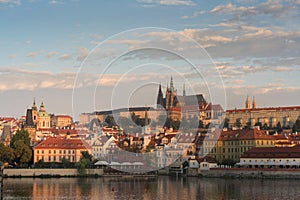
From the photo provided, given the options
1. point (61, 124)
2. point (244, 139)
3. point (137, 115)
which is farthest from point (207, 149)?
point (61, 124)

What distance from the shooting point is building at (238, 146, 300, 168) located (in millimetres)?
52344

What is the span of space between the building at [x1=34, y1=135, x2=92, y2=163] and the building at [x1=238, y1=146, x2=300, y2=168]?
16497 millimetres

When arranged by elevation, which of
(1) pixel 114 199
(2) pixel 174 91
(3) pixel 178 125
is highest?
(2) pixel 174 91

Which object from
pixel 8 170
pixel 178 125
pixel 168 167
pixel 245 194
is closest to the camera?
pixel 245 194

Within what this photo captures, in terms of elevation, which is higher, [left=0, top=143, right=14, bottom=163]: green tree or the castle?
the castle

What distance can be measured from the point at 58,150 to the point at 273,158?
20.8 metres

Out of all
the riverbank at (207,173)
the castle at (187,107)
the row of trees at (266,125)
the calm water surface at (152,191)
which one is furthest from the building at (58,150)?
the row of trees at (266,125)

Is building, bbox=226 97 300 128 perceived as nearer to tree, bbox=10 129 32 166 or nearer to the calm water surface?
tree, bbox=10 129 32 166

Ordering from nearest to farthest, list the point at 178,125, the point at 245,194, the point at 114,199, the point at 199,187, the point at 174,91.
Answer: the point at 114,199, the point at 245,194, the point at 199,187, the point at 178,125, the point at 174,91

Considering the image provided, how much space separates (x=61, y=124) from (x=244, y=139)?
264 ft

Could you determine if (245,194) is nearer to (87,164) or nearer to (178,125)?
(87,164)

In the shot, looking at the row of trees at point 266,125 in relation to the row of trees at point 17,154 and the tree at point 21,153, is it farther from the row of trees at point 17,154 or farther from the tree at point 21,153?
the row of trees at point 17,154

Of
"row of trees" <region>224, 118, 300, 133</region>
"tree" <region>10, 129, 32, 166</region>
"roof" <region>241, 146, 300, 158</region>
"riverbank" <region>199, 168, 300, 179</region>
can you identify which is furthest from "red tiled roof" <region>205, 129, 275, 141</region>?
"row of trees" <region>224, 118, 300, 133</region>

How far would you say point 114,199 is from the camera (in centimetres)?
3256
